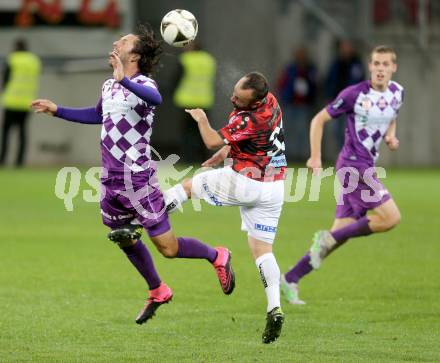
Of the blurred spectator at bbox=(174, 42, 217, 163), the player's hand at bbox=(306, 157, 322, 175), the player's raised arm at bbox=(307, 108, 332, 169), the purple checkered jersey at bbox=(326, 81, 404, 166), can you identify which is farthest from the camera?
the blurred spectator at bbox=(174, 42, 217, 163)

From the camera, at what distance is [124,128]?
7.93m

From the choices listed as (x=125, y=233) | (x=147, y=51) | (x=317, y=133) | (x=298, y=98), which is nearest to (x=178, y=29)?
(x=147, y=51)

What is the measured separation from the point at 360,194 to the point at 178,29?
2.36 m

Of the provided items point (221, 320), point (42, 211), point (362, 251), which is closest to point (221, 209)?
point (42, 211)

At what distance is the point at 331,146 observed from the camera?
80.8 ft

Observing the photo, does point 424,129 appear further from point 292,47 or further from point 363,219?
point 363,219

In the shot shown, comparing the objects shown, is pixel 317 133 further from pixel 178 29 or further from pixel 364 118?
pixel 178 29

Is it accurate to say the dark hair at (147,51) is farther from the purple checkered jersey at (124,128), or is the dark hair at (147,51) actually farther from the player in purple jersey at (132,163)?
the purple checkered jersey at (124,128)

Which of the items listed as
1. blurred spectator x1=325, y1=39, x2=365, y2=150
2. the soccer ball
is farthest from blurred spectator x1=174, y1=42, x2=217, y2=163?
the soccer ball

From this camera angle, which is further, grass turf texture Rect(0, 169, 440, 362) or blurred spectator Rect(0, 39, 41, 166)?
blurred spectator Rect(0, 39, 41, 166)

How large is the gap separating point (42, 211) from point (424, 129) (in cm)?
1169

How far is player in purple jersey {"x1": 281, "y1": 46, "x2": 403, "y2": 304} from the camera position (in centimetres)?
958

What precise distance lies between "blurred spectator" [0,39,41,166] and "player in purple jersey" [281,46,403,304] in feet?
44.3

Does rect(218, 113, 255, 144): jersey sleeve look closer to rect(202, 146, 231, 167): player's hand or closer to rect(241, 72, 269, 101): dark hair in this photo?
rect(241, 72, 269, 101): dark hair
